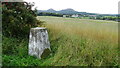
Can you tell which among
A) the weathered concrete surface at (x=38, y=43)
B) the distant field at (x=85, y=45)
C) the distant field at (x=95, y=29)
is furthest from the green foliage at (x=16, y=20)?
the weathered concrete surface at (x=38, y=43)

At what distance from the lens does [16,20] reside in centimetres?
594

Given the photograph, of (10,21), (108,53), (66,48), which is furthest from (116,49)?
(10,21)

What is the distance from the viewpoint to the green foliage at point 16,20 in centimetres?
599

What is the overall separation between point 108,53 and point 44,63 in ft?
5.52

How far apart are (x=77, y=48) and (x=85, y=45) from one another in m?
0.26

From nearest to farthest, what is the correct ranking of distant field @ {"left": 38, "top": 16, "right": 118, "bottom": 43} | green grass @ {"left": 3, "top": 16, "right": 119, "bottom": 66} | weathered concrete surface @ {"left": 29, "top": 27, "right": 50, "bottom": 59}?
green grass @ {"left": 3, "top": 16, "right": 119, "bottom": 66} < weathered concrete surface @ {"left": 29, "top": 27, "right": 50, "bottom": 59} < distant field @ {"left": 38, "top": 16, "right": 118, "bottom": 43}

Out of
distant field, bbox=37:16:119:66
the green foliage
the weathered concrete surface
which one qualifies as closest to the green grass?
distant field, bbox=37:16:119:66

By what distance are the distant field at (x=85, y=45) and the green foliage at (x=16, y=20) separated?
0.95 meters

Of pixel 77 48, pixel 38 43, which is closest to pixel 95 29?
pixel 77 48

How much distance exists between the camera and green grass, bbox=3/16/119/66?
4.20 meters

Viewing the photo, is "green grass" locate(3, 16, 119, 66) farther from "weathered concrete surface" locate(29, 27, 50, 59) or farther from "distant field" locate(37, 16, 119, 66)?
"weathered concrete surface" locate(29, 27, 50, 59)

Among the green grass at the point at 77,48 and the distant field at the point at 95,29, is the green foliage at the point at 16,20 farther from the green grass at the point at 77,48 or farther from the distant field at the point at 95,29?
the distant field at the point at 95,29

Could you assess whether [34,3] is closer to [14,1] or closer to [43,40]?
[14,1]

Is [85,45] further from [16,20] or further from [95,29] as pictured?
[16,20]
